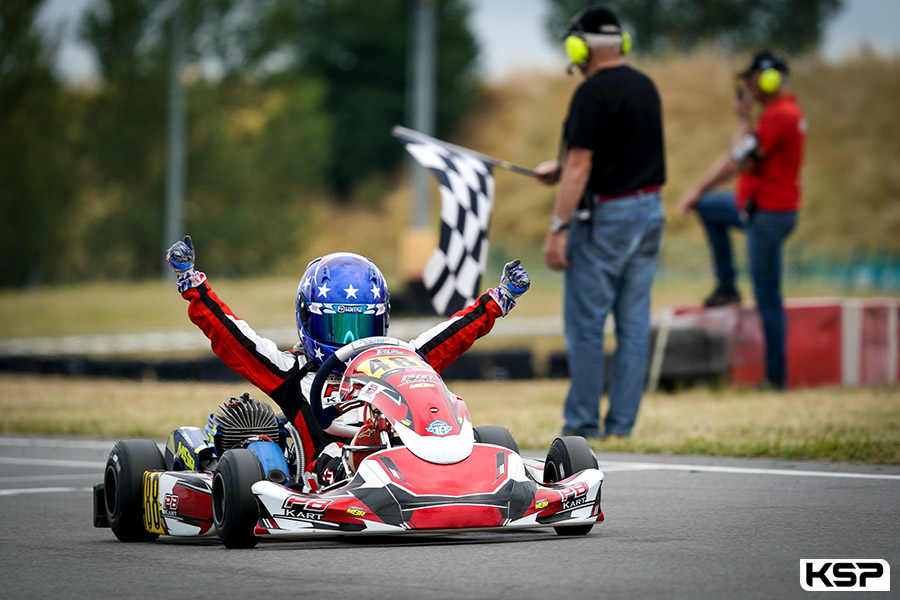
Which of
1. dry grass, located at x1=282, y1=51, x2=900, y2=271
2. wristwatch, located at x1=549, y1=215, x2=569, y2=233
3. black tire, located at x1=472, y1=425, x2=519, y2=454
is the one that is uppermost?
dry grass, located at x1=282, y1=51, x2=900, y2=271

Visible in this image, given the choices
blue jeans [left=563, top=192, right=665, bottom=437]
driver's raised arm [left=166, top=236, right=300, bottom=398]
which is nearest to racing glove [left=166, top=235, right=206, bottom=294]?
driver's raised arm [left=166, top=236, right=300, bottom=398]

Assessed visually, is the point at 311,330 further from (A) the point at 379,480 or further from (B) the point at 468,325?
(A) the point at 379,480

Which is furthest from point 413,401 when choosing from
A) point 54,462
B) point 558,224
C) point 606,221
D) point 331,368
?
point 54,462

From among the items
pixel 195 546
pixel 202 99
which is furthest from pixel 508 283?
pixel 202 99

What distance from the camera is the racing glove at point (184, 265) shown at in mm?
5551

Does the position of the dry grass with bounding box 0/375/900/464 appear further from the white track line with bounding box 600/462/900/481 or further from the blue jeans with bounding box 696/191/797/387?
the white track line with bounding box 600/462/900/481

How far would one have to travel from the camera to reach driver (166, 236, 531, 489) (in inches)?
220

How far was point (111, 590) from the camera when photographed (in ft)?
13.9

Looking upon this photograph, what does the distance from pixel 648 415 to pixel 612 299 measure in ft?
6.02

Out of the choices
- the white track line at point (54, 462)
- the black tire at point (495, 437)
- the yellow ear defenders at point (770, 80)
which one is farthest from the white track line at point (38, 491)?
the yellow ear defenders at point (770, 80)

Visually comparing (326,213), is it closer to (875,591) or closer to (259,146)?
(259,146)

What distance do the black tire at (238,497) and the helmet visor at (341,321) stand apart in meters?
0.75

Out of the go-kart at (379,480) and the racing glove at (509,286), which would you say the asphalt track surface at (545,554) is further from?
the racing glove at (509,286)

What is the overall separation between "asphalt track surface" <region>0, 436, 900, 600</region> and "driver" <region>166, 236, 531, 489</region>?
0.62 metres
